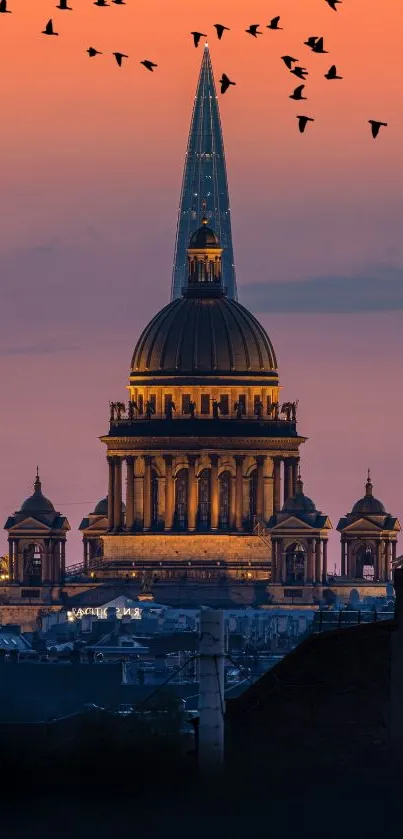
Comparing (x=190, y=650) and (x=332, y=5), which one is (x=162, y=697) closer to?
(x=332, y=5)

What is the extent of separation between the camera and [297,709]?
78.0m

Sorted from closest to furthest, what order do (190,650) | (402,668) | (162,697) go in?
(402,668) → (162,697) → (190,650)

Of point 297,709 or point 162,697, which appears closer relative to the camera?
point 297,709

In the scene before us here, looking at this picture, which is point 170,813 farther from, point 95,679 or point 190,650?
point 190,650

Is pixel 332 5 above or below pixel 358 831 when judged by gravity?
above

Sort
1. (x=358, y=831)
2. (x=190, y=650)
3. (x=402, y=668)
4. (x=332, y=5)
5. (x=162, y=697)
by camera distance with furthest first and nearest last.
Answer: (x=190, y=650)
(x=162, y=697)
(x=402, y=668)
(x=332, y=5)
(x=358, y=831)

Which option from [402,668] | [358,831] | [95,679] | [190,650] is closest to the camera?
[358,831]

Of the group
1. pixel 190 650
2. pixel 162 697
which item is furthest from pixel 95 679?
pixel 162 697

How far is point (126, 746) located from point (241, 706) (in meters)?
8.69

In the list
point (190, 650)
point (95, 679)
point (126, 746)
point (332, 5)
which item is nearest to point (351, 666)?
point (126, 746)

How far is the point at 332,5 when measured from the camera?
2781 inches

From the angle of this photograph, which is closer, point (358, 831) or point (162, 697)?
point (358, 831)

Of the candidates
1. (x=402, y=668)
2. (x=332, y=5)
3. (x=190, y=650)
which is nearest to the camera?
(x=332, y=5)

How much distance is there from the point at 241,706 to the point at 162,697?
2633 centimetres
